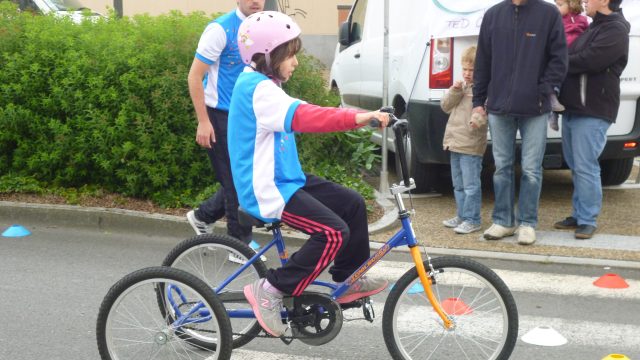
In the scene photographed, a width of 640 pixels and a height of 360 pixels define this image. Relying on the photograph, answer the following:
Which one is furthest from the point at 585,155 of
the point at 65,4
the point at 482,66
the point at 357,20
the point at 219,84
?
the point at 65,4

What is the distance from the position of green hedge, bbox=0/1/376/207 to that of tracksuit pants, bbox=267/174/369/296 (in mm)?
3533

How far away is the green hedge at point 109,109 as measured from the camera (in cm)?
789

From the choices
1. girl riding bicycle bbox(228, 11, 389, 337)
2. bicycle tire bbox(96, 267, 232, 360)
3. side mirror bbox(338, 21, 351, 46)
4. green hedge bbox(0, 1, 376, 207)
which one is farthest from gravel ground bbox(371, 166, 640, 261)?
bicycle tire bbox(96, 267, 232, 360)

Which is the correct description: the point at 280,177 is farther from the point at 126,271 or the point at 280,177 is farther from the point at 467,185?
the point at 467,185

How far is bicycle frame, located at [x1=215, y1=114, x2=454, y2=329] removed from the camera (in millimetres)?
4285

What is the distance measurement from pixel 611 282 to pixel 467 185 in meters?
1.56

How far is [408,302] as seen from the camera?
4312 millimetres

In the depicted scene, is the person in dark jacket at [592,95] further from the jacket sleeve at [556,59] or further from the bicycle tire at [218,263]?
the bicycle tire at [218,263]

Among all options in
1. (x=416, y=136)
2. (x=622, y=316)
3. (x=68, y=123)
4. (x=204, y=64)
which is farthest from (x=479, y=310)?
(x=68, y=123)

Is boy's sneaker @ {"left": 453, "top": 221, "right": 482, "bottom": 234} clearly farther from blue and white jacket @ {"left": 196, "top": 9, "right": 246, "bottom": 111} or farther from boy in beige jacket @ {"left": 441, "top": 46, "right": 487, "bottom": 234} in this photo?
blue and white jacket @ {"left": 196, "top": 9, "right": 246, "bottom": 111}

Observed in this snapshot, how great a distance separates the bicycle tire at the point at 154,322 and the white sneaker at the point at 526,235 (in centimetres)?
322

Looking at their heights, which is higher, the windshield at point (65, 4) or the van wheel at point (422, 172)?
the windshield at point (65, 4)

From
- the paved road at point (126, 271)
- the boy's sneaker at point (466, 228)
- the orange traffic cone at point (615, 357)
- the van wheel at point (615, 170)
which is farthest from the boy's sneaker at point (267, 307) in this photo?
the van wheel at point (615, 170)

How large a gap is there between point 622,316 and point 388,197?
324 cm
